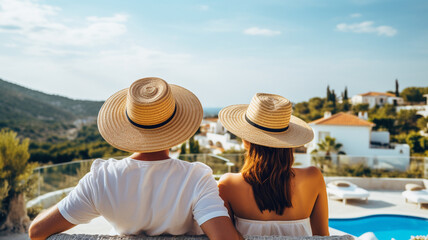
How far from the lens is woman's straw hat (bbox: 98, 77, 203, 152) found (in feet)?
4.77

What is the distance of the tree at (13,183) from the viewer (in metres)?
5.65

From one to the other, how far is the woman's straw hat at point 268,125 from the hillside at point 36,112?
106 ft

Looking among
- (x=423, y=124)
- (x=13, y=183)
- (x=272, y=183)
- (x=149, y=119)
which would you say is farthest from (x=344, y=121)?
(x=149, y=119)

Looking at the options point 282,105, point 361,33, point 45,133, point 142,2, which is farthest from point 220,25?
point 282,105

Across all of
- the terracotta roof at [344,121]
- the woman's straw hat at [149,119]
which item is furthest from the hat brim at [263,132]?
the terracotta roof at [344,121]

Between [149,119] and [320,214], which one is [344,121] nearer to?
[320,214]

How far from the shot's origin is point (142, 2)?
166 ft

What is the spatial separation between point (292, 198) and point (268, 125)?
0.47 m

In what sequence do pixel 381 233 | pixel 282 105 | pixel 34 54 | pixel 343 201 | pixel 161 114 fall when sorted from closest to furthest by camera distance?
pixel 161 114 → pixel 282 105 → pixel 381 233 → pixel 343 201 → pixel 34 54

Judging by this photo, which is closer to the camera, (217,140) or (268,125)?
(268,125)

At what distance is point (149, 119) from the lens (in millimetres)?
1491

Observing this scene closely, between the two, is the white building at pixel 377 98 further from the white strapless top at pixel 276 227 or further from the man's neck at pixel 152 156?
the man's neck at pixel 152 156

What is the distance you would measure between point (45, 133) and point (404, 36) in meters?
72.1

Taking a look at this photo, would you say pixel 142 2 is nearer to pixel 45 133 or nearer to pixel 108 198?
pixel 45 133
